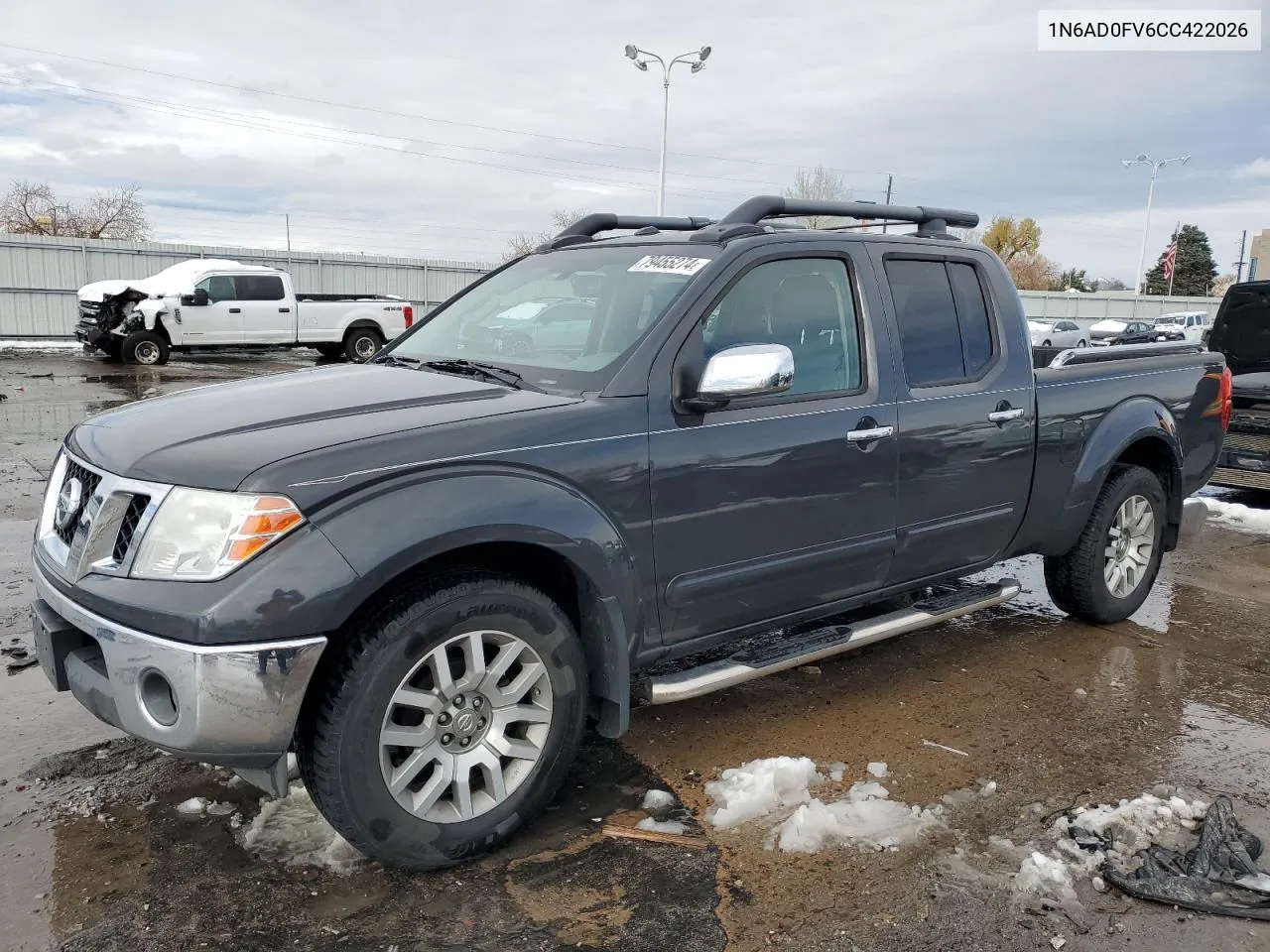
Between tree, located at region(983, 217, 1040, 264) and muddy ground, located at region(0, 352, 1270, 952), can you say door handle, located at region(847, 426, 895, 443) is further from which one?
tree, located at region(983, 217, 1040, 264)

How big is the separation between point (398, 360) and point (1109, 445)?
3.31 meters

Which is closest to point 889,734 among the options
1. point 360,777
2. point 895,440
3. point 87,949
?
point 895,440

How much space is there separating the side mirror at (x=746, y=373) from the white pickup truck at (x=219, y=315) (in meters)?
15.9

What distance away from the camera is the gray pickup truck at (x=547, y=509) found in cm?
Answer: 254

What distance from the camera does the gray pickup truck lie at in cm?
254

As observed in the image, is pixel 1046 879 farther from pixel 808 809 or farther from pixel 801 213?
pixel 801 213

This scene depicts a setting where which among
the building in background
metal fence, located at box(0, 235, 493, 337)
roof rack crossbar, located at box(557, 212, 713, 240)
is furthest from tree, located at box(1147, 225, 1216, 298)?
roof rack crossbar, located at box(557, 212, 713, 240)

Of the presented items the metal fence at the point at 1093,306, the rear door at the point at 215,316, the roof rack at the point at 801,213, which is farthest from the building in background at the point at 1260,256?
the roof rack at the point at 801,213

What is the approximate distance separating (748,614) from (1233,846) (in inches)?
63.5

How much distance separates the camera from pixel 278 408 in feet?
10.0

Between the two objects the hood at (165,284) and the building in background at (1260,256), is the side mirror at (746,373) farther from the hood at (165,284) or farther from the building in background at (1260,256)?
the building in background at (1260,256)

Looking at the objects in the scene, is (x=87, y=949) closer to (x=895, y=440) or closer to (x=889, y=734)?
(x=889, y=734)

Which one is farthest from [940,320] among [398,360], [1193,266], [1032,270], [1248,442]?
[1193,266]

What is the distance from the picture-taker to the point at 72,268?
25.1 metres
